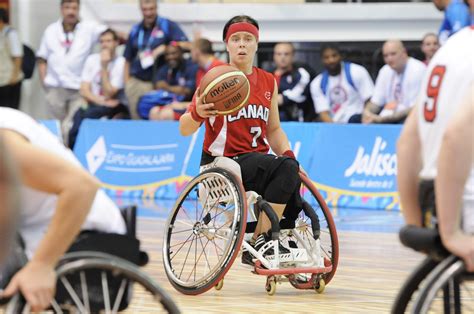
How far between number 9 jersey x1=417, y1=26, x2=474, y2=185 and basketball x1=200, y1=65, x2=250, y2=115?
3.51 meters

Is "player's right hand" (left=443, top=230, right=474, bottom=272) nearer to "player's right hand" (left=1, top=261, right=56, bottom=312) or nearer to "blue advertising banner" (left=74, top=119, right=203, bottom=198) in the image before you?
"player's right hand" (left=1, top=261, right=56, bottom=312)

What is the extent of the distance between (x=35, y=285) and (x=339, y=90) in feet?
38.6

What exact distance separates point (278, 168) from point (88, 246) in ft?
11.2

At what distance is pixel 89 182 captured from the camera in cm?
389

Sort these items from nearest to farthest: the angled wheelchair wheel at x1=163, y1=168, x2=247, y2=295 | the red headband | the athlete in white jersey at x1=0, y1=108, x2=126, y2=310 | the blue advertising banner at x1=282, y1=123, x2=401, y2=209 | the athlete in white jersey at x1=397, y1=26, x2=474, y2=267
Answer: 1. the athlete in white jersey at x1=0, y1=108, x2=126, y2=310
2. the athlete in white jersey at x1=397, y1=26, x2=474, y2=267
3. the angled wheelchair wheel at x1=163, y1=168, x2=247, y2=295
4. the red headband
5. the blue advertising banner at x1=282, y1=123, x2=401, y2=209

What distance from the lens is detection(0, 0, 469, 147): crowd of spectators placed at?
14602 millimetres

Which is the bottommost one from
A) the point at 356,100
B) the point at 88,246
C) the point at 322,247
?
the point at 356,100

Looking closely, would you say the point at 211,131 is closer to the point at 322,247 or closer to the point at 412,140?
the point at 322,247

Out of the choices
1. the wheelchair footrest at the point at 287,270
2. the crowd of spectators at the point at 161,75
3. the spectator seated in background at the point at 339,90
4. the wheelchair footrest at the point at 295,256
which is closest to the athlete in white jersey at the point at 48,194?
A: the wheelchair footrest at the point at 287,270

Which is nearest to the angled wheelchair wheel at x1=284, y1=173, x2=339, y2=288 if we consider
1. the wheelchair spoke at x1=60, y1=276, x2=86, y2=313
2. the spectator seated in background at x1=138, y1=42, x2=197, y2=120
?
the wheelchair spoke at x1=60, y1=276, x2=86, y2=313

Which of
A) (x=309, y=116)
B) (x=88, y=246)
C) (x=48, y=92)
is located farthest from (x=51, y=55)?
(x=88, y=246)

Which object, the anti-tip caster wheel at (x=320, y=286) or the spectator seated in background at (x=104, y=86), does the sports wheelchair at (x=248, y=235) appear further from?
the spectator seated in background at (x=104, y=86)

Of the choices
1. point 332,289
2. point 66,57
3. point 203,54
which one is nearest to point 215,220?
point 332,289

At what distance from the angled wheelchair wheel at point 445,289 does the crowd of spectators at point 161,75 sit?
983 centimetres
